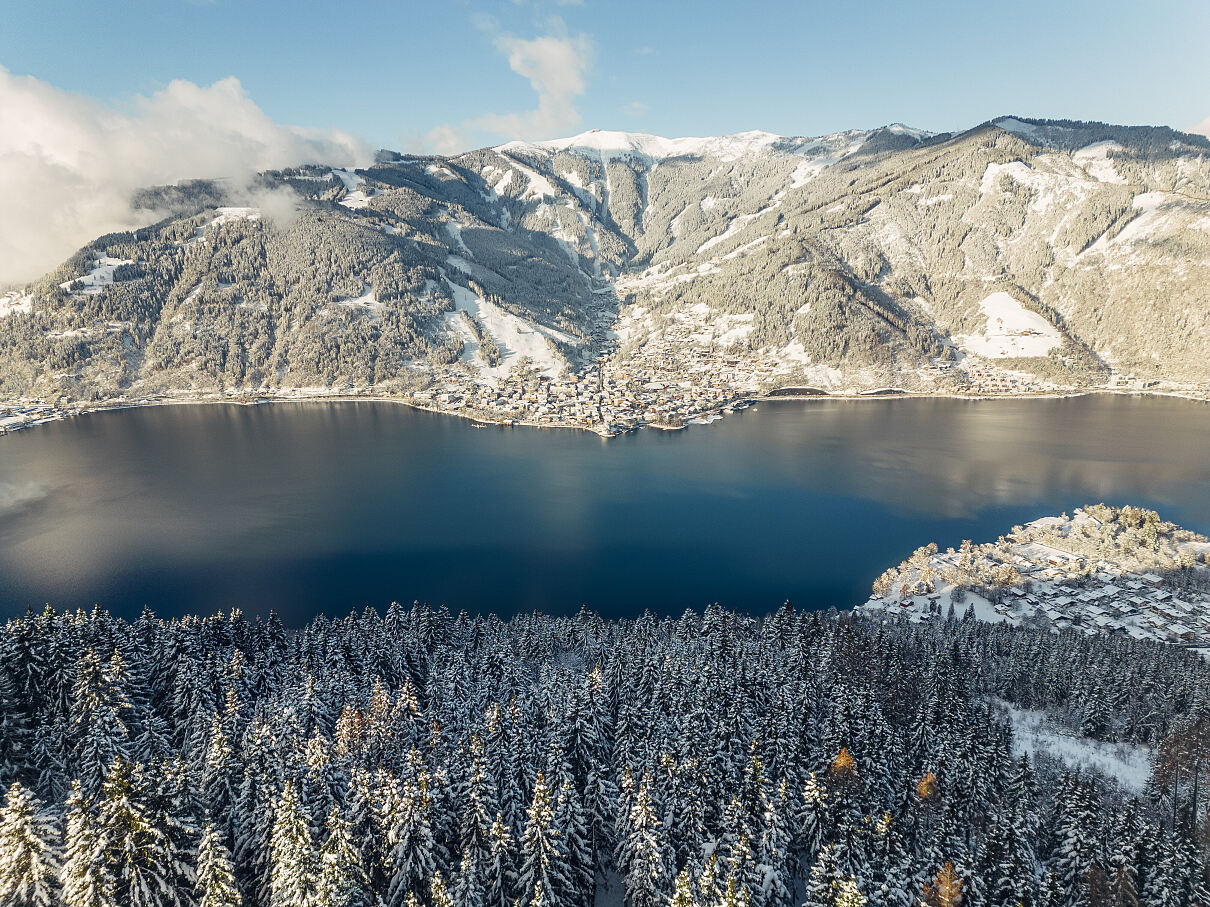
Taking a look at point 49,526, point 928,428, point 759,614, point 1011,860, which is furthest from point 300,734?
point 928,428

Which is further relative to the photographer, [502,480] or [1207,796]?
[502,480]

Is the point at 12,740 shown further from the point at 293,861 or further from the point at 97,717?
the point at 293,861

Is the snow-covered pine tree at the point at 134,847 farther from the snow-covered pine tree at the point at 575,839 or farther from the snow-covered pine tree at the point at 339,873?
the snow-covered pine tree at the point at 575,839

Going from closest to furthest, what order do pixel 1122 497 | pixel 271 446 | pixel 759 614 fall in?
pixel 759 614, pixel 1122 497, pixel 271 446

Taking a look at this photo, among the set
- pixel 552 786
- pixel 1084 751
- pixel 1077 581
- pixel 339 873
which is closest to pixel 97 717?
pixel 339 873

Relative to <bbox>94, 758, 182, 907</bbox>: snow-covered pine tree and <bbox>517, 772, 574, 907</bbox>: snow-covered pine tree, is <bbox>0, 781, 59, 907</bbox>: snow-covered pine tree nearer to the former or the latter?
<bbox>94, 758, 182, 907</bbox>: snow-covered pine tree

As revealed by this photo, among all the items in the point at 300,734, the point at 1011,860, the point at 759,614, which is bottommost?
the point at 759,614

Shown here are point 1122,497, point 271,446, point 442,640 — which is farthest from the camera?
point 271,446

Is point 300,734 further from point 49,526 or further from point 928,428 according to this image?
point 928,428
